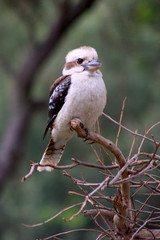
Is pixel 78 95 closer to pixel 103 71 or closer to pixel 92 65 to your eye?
pixel 92 65

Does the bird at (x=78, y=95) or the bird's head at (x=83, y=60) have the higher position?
the bird's head at (x=83, y=60)

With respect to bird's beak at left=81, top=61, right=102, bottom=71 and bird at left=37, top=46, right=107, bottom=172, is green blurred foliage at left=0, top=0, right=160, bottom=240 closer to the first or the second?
bird at left=37, top=46, right=107, bottom=172

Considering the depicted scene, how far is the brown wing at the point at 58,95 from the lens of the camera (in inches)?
152

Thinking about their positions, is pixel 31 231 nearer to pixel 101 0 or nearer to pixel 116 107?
pixel 116 107

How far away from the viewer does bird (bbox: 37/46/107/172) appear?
12.2ft

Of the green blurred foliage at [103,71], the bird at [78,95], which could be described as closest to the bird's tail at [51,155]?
the bird at [78,95]

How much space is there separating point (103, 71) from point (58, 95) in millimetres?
8085

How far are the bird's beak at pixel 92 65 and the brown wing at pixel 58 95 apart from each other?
12 centimetres

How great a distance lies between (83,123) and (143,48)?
8213mm

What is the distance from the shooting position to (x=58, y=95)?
12.9 feet

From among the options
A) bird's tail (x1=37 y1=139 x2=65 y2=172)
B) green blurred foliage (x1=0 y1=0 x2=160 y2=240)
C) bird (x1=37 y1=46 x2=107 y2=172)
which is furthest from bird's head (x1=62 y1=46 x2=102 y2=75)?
green blurred foliage (x1=0 y1=0 x2=160 y2=240)

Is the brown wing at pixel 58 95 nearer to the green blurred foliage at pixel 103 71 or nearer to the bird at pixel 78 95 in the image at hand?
the bird at pixel 78 95

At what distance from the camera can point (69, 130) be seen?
3.96 m

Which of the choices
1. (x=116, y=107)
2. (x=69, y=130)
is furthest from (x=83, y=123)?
(x=116, y=107)
